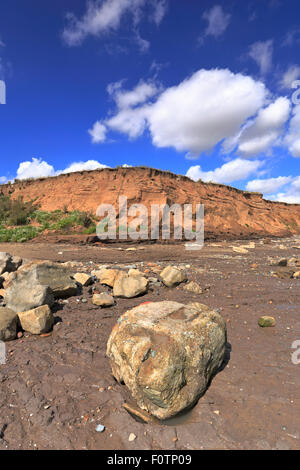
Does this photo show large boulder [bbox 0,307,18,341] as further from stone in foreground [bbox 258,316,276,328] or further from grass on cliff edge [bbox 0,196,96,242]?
grass on cliff edge [bbox 0,196,96,242]

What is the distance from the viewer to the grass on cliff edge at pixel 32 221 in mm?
18758

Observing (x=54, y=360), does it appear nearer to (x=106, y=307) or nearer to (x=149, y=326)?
(x=149, y=326)

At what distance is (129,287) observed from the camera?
238 inches

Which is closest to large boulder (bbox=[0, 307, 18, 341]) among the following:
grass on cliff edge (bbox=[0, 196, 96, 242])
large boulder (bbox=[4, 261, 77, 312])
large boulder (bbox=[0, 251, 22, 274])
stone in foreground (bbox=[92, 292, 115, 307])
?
large boulder (bbox=[4, 261, 77, 312])

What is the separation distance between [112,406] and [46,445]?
0.70 m

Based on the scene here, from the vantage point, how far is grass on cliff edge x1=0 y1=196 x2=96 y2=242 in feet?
61.5

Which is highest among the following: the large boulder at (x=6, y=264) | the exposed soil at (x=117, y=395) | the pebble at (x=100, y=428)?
the large boulder at (x=6, y=264)

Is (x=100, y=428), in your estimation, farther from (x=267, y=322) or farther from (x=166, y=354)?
(x=267, y=322)

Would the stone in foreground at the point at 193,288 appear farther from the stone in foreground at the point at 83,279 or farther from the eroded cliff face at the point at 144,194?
the eroded cliff face at the point at 144,194

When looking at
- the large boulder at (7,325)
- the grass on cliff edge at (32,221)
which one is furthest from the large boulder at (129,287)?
the grass on cliff edge at (32,221)

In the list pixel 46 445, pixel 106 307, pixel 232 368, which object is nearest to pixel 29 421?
pixel 46 445

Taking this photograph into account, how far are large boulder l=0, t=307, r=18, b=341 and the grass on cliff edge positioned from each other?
14345 millimetres

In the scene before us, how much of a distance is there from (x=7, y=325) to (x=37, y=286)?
963 millimetres

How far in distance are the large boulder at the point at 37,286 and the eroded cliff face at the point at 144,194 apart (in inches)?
620
